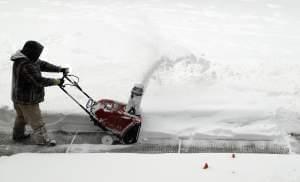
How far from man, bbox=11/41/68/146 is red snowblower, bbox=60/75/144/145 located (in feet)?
0.97

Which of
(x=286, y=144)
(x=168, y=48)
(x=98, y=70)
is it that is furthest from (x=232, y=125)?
(x=98, y=70)

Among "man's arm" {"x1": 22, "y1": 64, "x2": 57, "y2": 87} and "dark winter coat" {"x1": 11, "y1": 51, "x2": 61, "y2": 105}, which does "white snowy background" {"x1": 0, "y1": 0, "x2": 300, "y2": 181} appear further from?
"man's arm" {"x1": 22, "y1": 64, "x2": 57, "y2": 87}

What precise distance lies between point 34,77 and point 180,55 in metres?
2.50

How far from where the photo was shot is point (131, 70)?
23.4 feet

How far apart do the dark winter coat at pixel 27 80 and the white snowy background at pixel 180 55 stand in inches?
29.5

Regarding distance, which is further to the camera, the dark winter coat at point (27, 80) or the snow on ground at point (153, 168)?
the dark winter coat at point (27, 80)

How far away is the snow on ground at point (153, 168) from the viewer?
4.53 metres

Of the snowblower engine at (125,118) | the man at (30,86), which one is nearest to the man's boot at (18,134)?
the man at (30,86)

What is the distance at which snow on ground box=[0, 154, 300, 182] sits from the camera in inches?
178

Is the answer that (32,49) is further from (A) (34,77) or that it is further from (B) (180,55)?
(B) (180,55)

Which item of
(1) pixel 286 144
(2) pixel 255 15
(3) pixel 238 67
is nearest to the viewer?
(1) pixel 286 144

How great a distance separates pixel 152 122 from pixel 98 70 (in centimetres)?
163

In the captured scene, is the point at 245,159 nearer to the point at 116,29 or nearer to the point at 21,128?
the point at 21,128

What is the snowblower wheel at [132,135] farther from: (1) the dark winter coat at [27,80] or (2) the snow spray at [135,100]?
(1) the dark winter coat at [27,80]
